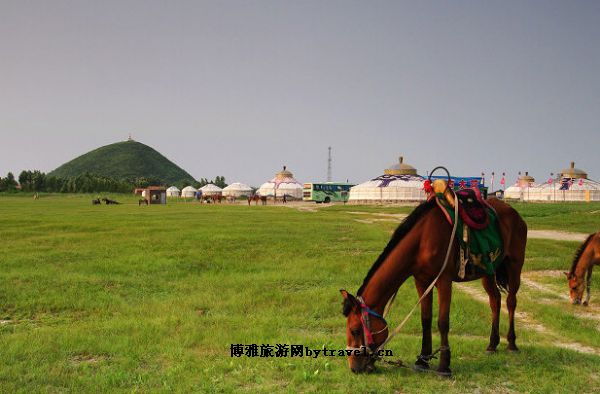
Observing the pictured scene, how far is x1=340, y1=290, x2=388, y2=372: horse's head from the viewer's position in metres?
6.14

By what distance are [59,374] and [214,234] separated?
60.7ft

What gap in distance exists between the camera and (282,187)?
432ft

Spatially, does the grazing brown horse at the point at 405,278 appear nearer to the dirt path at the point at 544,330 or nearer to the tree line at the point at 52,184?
the dirt path at the point at 544,330

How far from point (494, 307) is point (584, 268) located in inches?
233

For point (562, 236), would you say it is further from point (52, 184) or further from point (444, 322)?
point (52, 184)

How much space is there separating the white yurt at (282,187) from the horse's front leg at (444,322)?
12057 centimetres

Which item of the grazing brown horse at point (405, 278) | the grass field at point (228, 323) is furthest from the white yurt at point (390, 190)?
the grazing brown horse at point (405, 278)

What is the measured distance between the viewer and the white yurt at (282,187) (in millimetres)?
130625

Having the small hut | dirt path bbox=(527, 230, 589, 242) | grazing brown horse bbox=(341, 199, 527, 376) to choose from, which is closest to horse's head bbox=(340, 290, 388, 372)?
grazing brown horse bbox=(341, 199, 527, 376)

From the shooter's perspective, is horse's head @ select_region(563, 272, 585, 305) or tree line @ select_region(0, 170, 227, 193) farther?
tree line @ select_region(0, 170, 227, 193)

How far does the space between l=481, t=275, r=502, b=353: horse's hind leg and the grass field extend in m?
0.25

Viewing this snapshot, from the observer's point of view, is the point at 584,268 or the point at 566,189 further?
the point at 566,189

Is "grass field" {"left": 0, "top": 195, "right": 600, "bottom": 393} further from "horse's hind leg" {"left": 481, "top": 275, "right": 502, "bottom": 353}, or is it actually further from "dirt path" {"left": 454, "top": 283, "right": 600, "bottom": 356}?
"horse's hind leg" {"left": 481, "top": 275, "right": 502, "bottom": 353}

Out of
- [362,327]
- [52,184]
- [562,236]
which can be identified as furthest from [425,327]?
[52,184]
